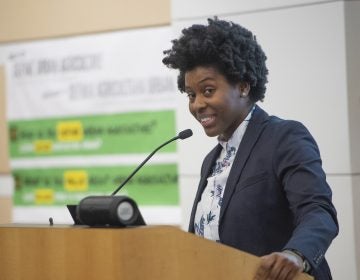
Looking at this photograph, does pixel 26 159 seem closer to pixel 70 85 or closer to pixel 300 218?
pixel 70 85

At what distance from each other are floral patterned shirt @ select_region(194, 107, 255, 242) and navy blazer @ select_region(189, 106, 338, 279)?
0.06 metres

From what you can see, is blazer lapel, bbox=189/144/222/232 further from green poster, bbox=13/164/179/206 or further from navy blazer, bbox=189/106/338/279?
green poster, bbox=13/164/179/206

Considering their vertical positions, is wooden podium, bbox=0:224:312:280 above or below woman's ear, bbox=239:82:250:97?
below

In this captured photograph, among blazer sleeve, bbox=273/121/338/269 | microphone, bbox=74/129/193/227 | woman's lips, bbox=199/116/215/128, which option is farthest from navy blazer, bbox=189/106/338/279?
microphone, bbox=74/129/193/227

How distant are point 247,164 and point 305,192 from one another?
0.26 metres

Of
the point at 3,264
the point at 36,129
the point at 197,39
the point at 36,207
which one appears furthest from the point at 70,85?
the point at 3,264

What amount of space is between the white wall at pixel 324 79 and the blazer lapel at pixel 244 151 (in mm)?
1285

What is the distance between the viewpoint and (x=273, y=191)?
187 cm

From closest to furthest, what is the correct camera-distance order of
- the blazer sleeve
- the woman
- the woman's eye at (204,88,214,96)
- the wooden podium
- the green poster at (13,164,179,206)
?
the wooden podium < the blazer sleeve < the woman < the woman's eye at (204,88,214,96) < the green poster at (13,164,179,206)

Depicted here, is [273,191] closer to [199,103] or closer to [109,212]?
[199,103]

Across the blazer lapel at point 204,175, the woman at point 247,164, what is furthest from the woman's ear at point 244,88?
the blazer lapel at point 204,175

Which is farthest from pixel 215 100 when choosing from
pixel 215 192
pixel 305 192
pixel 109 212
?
pixel 109 212

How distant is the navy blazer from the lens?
1745 mm

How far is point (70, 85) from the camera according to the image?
4.23 meters
